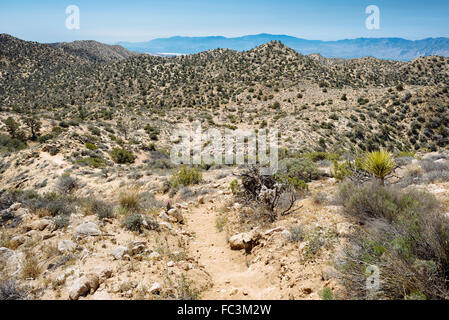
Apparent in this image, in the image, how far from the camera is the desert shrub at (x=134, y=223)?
5477 mm

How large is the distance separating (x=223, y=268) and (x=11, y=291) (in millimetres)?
3212

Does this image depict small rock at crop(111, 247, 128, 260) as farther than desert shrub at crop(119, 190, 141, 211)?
No

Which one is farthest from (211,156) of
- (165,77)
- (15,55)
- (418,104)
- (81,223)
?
(15,55)

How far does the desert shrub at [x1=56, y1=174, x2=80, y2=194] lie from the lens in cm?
1064

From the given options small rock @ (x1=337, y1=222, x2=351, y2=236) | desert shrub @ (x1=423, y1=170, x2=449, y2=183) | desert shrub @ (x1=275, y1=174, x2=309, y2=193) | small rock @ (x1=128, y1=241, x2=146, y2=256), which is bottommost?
small rock @ (x1=128, y1=241, x2=146, y2=256)

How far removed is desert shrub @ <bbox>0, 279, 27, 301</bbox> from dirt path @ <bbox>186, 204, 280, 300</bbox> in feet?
8.16

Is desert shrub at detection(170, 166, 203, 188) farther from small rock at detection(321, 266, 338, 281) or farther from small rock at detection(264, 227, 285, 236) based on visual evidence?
small rock at detection(321, 266, 338, 281)

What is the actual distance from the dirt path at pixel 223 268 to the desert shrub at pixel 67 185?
672 centimetres

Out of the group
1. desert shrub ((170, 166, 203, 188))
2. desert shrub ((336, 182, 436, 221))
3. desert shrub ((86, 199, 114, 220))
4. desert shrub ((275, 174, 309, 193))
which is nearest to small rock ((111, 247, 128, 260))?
desert shrub ((86, 199, 114, 220))

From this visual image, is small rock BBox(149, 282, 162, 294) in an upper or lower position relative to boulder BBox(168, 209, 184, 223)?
upper

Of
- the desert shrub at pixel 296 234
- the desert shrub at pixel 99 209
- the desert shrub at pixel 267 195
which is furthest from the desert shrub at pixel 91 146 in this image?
the desert shrub at pixel 296 234

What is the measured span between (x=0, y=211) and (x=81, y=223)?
2604 mm

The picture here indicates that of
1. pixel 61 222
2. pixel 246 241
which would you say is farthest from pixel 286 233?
pixel 61 222
